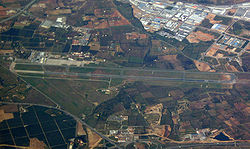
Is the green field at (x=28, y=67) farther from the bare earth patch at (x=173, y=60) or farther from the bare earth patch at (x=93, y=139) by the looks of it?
the bare earth patch at (x=173, y=60)

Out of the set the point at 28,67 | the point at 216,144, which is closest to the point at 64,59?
the point at 28,67

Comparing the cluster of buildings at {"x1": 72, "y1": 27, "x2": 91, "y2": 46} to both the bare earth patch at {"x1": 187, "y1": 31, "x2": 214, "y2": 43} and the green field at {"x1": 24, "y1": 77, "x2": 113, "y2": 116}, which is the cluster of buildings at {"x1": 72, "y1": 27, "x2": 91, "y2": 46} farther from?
the bare earth patch at {"x1": 187, "y1": 31, "x2": 214, "y2": 43}

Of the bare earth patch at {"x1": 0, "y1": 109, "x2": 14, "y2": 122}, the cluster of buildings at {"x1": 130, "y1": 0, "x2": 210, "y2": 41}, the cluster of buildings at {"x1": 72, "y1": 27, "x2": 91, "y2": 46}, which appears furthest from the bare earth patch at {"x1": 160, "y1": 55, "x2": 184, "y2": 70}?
the bare earth patch at {"x1": 0, "y1": 109, "x2": 14, "y2": 122}

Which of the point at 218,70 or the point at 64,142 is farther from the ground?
the point at 218,70

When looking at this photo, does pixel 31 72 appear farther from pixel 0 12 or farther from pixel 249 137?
pixel 249 137

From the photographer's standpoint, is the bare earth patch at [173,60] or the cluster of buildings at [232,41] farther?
the cluster of buildings at [232,41]

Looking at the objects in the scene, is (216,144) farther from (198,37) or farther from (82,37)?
(82,37)

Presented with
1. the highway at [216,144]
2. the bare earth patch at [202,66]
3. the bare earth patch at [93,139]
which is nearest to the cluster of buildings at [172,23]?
the bare earth patch at [202,66]

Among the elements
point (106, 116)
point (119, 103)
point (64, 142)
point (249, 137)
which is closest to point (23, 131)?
point (64, 142)

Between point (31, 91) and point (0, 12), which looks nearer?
point (31, 91)
